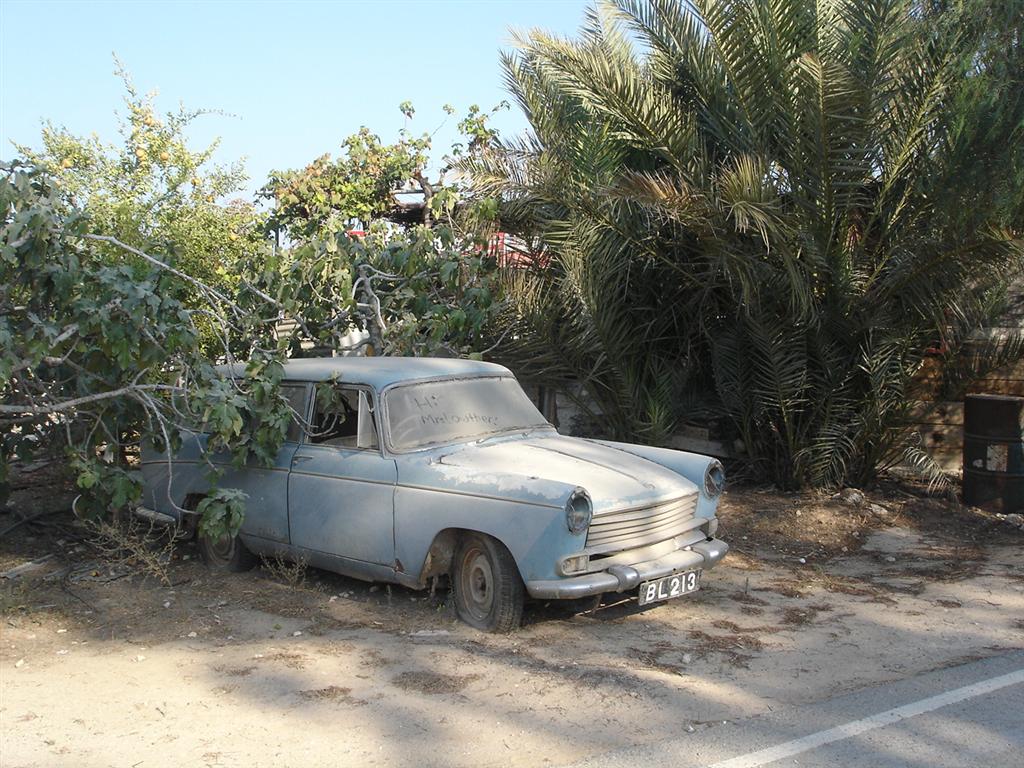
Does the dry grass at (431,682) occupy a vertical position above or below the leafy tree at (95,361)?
below

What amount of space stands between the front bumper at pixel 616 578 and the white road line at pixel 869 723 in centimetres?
146

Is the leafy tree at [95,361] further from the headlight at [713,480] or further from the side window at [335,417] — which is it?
the headlight at [713,480]

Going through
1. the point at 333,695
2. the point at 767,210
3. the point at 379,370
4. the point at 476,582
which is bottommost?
the point at 333,695

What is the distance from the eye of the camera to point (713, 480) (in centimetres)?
677

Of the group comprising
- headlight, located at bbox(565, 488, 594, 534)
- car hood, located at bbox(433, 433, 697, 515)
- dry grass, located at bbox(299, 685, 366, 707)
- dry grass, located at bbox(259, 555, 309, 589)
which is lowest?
dry grass, located at bbox(299, 685, 366, 707)

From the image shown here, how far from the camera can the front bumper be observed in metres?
5.62

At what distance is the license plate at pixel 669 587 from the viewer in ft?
19.2

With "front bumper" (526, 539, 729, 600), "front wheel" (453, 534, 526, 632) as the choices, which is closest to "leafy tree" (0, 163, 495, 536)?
"front wheel" (453, 534, 526, 632)

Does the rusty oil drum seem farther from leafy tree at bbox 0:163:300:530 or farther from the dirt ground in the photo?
leafy tree at bbox 0:163:300:530

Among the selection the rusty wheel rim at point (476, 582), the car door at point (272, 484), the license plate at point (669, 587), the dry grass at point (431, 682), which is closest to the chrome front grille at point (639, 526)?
the license plate at point (669, 587)

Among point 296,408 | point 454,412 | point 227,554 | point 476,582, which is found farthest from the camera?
point 227,554

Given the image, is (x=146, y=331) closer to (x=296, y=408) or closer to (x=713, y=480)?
(x=296, y=408)

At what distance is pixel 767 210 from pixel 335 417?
3919 mm

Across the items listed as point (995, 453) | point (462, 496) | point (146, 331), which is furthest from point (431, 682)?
point (995, 453)
